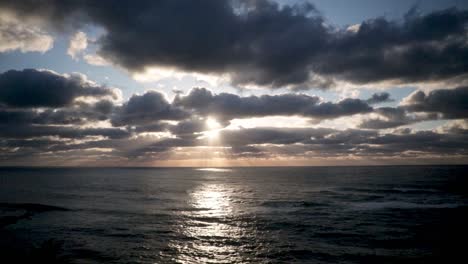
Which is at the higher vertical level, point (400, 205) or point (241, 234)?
point (241, 234)

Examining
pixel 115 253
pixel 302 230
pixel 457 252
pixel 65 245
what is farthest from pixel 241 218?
pixel 457 252

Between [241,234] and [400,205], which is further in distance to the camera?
[400,205]

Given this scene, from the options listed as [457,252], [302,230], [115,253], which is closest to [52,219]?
[115,253]

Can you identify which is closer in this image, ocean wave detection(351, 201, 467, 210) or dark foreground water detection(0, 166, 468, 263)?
dark foreground water detection(0, 166, 468, 263)

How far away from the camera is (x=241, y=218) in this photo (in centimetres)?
4794

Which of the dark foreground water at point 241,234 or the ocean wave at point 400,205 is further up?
the dark foreground water at point 241,234

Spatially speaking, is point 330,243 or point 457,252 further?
point 330,243

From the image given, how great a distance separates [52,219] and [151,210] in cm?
1712

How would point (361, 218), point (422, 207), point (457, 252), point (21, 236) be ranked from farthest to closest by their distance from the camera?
point (422, 207), point (361, 218), point (21, 236), point (457, 252)

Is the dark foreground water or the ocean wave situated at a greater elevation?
the dark foreground water

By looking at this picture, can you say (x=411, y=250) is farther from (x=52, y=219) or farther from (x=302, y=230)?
(x=52, y=219)

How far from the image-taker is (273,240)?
33.8 m

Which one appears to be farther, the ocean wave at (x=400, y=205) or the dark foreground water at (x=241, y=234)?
the ocean wave at (x=400, y=205)

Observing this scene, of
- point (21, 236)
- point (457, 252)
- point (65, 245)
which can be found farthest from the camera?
point (21, 236)
